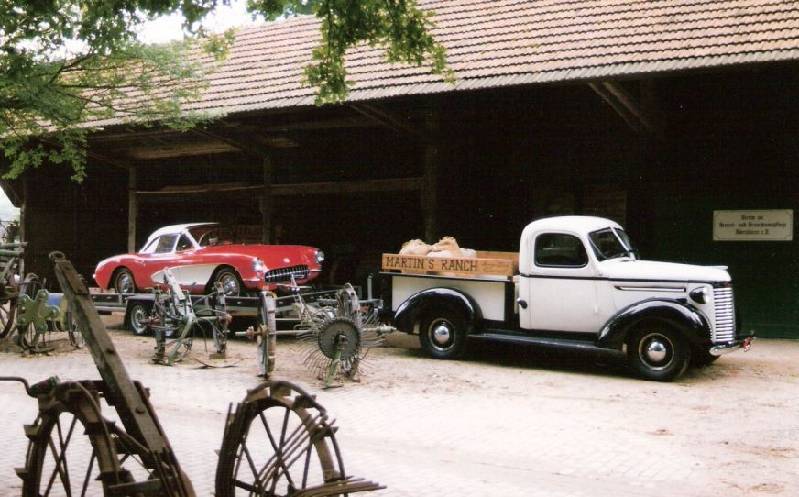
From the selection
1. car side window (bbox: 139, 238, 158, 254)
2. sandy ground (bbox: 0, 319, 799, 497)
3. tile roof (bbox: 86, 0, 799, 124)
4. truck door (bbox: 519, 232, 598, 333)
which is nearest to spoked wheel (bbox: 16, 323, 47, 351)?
sandy ground (bbox: 0, 319, 799, 497)

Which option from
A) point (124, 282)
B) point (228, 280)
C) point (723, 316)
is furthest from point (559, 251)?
point (124, 282)

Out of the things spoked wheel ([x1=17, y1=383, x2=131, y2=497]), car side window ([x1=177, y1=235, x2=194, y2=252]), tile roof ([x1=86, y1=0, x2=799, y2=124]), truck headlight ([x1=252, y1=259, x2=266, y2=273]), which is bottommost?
spoked wheel ([x1=17, y1=383, x2=131, y2=497])

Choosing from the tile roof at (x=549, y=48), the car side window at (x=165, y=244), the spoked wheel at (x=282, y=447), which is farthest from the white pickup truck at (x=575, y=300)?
the spoked wheel at (x=282, y=447)

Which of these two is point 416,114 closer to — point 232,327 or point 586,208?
point 586,208

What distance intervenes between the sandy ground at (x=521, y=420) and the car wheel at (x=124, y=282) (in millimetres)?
2918

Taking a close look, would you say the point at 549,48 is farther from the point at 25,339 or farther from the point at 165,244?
the point at 25,339

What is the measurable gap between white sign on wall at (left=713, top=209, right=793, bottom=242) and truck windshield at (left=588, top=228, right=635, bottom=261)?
9.74 feet

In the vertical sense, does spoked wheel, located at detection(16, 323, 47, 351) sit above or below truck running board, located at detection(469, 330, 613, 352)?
below

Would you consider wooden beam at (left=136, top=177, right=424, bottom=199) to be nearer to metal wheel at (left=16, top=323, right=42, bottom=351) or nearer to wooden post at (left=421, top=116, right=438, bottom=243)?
wooden post at (left=421, top=116, right=438, bottom=243)

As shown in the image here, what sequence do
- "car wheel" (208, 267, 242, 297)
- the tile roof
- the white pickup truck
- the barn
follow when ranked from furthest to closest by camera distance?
1. "car wheel" (208, 267, 242, 297)
2. the barn
3. the tile roof
4. the white pickup truck

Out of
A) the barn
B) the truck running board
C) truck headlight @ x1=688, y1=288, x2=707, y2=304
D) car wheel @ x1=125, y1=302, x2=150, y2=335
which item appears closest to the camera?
truck headlight @ x1=688, y1=288, x2=707, y2=304

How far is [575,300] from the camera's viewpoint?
33.9 feet

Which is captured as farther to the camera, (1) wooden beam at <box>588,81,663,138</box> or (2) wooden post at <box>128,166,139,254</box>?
(2) wooden post at <box>128,166,139,254</box>

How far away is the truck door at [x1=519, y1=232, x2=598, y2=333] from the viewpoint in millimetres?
10281
